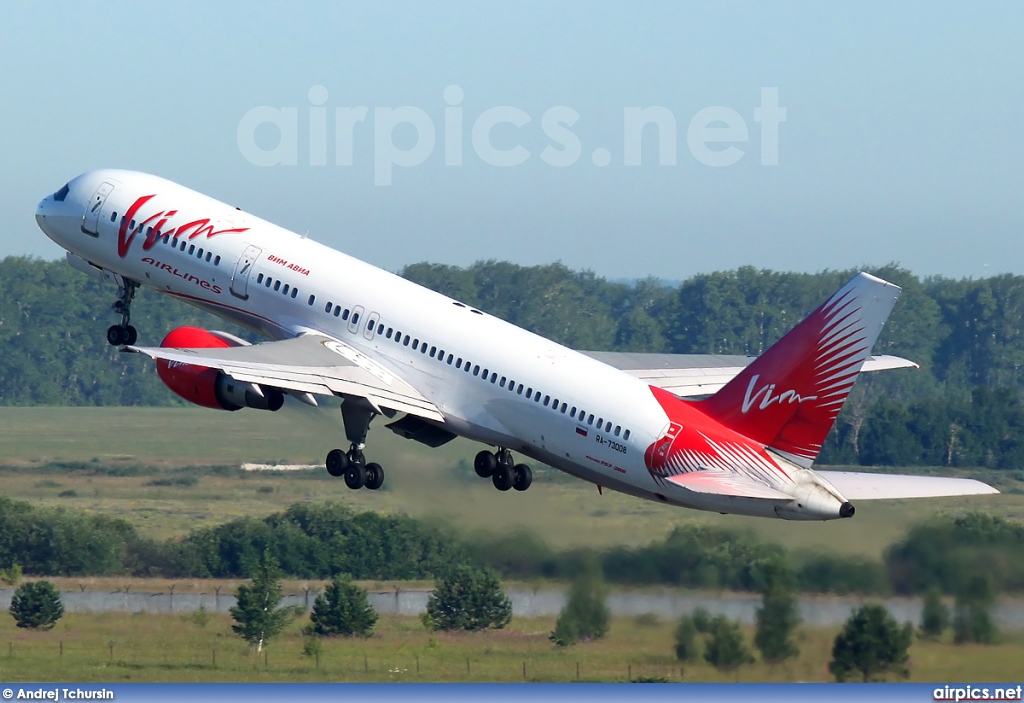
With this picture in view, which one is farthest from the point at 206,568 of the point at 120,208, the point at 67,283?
the point at 67,283

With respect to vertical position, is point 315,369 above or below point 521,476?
above

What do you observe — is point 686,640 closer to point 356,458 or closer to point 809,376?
point 356,458

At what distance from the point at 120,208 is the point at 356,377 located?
34.4 feet

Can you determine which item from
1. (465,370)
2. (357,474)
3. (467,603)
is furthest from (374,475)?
(467,603)

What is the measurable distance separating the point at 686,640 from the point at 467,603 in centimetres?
1410

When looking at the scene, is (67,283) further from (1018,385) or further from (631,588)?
(631,588)

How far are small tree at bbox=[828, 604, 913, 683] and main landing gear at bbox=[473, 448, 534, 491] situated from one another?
383 inches

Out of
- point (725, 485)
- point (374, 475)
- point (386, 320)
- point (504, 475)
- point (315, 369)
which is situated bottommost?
point (725, 485)

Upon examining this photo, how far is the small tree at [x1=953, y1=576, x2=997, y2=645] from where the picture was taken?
2062 inches

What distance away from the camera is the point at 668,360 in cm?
5525

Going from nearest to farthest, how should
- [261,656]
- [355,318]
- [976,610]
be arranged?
[355,318] < [976,610] < [261,656]

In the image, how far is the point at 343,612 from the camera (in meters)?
72.1

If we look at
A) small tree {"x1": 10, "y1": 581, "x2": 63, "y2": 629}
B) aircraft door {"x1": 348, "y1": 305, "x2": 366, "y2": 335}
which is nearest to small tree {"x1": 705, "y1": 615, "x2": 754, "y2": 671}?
aircraft door {"x1": 348, "y1": 305, "x2": 366, "y2": 335}

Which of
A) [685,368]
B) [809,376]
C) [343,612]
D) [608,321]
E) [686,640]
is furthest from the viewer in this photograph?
[608,321]
